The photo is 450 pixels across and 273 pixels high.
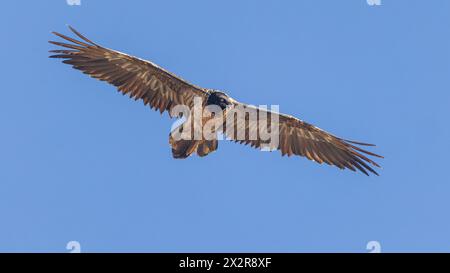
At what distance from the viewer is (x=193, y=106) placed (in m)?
22.7

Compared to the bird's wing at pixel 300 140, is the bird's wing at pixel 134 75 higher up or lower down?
higher up

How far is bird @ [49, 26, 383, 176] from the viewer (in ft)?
73.2

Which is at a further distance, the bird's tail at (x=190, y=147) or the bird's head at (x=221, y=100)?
the bird's tail at (x=190, y=147)

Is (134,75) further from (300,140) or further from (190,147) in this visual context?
(300,140)

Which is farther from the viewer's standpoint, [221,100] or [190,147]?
[190,147]

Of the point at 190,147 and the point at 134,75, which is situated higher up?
the point at 134,75

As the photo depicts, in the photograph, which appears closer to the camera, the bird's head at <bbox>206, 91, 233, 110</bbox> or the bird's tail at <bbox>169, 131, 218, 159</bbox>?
the bird's head at <bbox>206, 91, 233, 110</bbox>

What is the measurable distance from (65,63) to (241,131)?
5.14m

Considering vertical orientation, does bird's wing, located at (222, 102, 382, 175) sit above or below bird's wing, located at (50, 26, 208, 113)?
below

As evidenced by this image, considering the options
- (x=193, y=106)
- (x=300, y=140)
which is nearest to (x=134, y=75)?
(x=193, y=106)

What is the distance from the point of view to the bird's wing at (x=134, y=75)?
22359 millimetres

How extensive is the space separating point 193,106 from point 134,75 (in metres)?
1.77

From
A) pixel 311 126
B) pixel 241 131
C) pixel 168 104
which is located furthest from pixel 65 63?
pixel 311 126

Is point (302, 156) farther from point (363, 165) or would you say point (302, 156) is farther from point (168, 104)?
point (168, 104)
